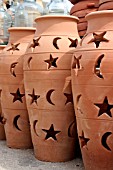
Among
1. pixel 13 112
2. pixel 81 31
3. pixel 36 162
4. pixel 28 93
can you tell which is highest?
pixel 81 31

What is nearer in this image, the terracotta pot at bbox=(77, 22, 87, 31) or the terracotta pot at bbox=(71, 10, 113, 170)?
the terracotta pot at bbox=(71, 10, 113, 170)

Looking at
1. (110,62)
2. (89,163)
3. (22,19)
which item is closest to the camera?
(110,62)

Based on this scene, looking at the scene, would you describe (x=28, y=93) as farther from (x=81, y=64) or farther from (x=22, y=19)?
(x=22, y=19)

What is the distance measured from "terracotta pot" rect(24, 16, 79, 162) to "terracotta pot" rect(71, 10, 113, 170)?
6.8 inches

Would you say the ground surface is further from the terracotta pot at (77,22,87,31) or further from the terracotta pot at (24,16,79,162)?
the terracotta pot at (77,22,87,31)

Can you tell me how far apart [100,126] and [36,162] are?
0.52 m

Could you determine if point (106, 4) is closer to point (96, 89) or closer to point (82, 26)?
point (82, 26)

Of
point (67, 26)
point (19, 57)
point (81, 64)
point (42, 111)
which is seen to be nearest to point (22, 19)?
point (19, 57)

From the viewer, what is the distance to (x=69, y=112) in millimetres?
1734

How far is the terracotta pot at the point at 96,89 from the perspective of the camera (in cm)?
142

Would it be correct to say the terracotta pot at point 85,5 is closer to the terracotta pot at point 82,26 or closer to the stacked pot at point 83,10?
the stacked pot at point 83,10

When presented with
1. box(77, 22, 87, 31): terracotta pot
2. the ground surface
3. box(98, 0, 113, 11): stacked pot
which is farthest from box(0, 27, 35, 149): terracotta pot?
box(98, 0, 113, 11): stacked pot

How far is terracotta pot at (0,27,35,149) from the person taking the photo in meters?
2.00

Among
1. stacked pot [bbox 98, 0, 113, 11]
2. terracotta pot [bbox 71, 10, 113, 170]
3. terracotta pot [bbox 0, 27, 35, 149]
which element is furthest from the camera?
terracotta pot [bbox 0, 27, 35, 149]
